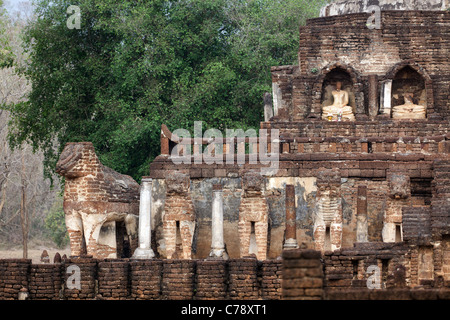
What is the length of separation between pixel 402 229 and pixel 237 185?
428 centimetres

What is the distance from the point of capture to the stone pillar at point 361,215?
20266mm

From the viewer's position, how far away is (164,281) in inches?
691

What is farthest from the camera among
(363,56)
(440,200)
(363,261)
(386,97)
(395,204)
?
(363,56)

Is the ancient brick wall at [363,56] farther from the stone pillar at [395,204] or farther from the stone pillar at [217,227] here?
the stone pillar at [217,227]

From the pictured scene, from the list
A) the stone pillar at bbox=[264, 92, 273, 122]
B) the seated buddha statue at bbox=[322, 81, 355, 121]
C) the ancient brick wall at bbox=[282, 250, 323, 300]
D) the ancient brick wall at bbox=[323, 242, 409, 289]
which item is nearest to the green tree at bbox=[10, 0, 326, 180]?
the stone pillar at bbox=[264, 92, 273, 122]

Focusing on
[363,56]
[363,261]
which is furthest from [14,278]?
[363,56]

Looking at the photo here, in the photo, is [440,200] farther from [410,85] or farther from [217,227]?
[410,85]

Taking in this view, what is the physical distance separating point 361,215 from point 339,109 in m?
4.81

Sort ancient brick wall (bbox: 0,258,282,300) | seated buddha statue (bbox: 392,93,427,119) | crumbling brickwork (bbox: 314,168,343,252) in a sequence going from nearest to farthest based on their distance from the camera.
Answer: ancient brick wall (bbox: 0,258,282,300), crumbling brickwork (bbox: 314,168,343,252), seated buddha statue (bbox: 392,93,427,119)

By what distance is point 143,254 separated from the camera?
19750 mm

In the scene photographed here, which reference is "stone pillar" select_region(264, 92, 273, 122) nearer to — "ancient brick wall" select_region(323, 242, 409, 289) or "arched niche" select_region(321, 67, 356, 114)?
"arched niche" select_region(321, 67, 356, 114)

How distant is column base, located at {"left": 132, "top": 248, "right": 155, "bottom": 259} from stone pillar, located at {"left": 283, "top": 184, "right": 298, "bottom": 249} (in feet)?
8.96

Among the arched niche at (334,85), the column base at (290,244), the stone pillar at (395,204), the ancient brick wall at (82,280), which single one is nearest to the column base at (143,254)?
the ancient brick wall at (82,280)

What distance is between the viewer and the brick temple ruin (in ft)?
57.3
